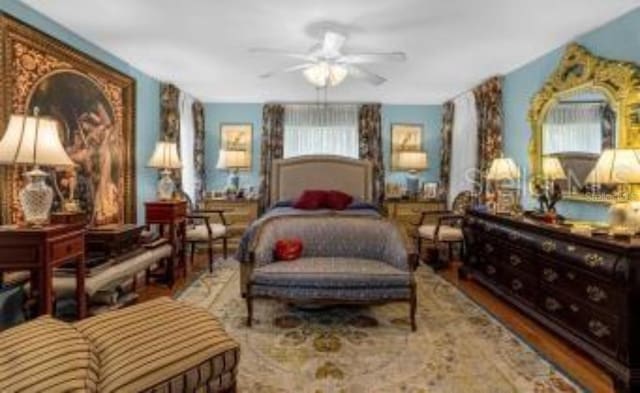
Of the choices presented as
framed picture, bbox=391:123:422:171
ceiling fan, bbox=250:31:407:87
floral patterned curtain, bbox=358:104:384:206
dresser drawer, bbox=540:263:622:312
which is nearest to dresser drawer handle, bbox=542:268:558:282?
dresser drawer, bbox=540:263:622:312

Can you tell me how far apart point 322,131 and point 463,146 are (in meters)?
2.39

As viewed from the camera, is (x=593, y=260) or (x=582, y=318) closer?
(x=593, y=260)

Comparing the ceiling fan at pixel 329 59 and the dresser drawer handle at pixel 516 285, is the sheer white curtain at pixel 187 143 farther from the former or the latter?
the dresser drawer handle at pixel 516 285

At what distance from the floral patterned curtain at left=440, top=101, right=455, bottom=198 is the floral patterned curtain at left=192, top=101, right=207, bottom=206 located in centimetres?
410

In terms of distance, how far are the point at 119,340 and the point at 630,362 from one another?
8.95 feet

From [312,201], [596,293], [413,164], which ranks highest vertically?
[413,164]

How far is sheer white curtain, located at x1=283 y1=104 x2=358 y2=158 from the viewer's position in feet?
24.6

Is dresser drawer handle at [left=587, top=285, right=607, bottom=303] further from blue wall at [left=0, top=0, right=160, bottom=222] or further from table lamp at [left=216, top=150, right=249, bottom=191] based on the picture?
table lamp at [left=216, top=150, right=249, bottom=191]

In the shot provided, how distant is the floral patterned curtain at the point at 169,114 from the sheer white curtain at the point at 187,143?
33 cm

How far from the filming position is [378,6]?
3.26 m

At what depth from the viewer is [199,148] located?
23.7 feet

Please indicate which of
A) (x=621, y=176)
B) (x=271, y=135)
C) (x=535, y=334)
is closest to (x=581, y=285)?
(x=535, y=334)

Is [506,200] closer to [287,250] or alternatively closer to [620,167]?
[620,167]

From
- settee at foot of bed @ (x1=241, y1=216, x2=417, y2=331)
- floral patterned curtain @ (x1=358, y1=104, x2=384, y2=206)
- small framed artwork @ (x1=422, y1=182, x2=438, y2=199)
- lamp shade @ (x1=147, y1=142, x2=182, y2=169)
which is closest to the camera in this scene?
settee at foot of bed @ (x1=241, y1=216, x2=417, y2=331)
